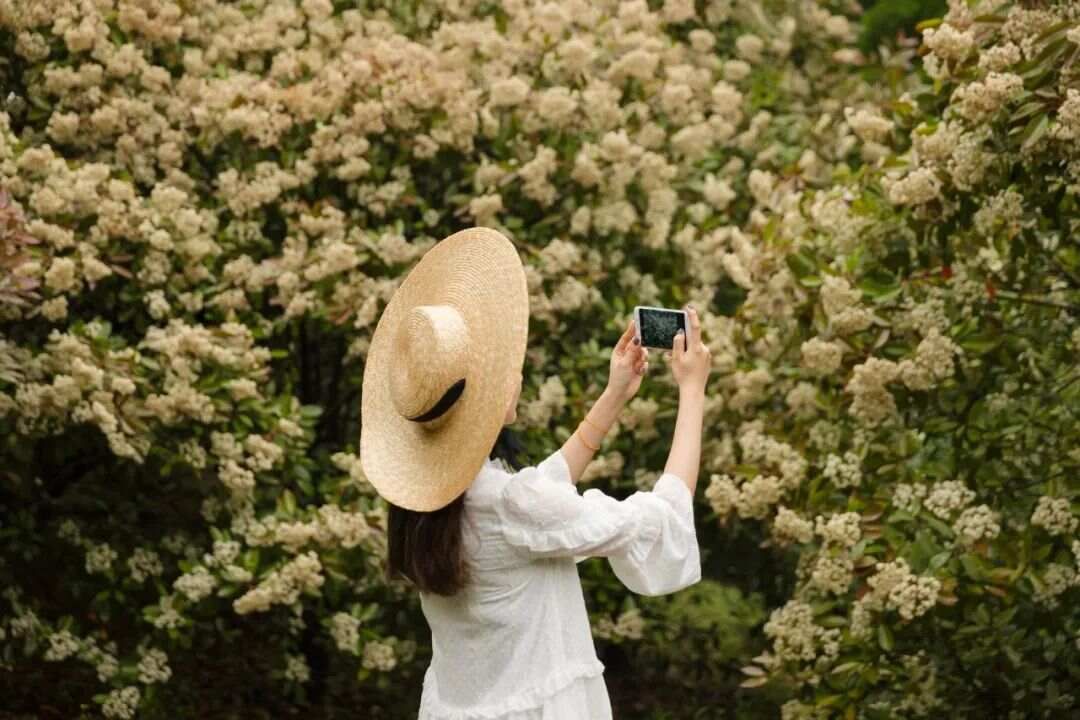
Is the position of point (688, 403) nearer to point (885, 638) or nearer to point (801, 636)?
point (885, 638)

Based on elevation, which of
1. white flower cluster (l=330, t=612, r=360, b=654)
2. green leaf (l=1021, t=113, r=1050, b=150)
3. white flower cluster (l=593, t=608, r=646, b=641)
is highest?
green leaf (l=1021, t=113, r=1050, b=150)

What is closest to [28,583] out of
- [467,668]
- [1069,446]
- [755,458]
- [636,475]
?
[636,475]

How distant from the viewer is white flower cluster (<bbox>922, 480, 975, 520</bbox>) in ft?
13.4

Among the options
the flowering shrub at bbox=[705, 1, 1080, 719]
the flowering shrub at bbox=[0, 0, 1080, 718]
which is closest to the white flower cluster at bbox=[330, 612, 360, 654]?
the flowering shrub at bbox=[0, 0, 1080, 718]

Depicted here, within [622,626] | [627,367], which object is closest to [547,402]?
[622,626]

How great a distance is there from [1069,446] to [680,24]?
317cm

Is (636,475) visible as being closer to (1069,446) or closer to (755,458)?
(755,458)

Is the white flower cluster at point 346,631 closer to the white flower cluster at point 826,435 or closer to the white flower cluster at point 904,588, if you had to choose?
the white flower cluster at point 826,435

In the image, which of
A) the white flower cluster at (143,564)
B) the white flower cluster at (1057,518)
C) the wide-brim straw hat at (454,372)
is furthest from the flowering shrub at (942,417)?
the white flower cluster at (143,564)

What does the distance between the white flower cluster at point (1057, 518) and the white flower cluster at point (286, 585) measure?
2087 mm

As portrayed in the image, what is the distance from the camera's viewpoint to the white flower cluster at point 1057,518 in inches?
157

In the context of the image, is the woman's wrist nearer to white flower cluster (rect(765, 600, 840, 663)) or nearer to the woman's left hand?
the woman's left hand

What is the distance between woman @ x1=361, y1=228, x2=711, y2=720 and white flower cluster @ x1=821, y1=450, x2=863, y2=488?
154 cm

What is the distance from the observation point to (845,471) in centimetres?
431
